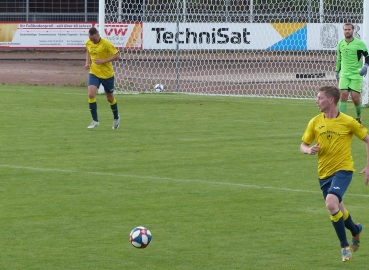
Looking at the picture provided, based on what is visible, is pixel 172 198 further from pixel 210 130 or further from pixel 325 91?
pixel 210 130

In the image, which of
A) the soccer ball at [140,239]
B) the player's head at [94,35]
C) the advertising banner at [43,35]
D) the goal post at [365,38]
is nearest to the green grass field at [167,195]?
the soccer ball at [140,239]

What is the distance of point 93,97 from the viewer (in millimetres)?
17094

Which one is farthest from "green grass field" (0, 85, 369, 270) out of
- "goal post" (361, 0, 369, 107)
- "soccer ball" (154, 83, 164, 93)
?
"soccer ball" (154, 83, 164, 93)

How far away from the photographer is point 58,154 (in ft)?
45.7

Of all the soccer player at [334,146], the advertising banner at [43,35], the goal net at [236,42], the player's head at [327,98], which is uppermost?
the player's head at [327,98]

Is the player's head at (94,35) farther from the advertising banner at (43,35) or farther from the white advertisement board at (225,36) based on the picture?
the advertising banner at (43,35)

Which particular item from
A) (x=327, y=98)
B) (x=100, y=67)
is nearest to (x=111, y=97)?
(x=100, y=67)

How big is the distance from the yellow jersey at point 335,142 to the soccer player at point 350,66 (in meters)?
10.3

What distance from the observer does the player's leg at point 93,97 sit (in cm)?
1708

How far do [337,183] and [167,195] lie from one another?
320 cm

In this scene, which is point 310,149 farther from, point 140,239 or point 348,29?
point 348,29

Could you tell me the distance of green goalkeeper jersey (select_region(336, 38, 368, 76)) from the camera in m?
18.4

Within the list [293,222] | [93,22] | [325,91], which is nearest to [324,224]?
[293,222]

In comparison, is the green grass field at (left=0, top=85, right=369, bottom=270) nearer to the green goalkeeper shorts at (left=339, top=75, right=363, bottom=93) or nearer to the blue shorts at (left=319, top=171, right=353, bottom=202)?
the blue shorts at (left=319, top=171, right=353, bottom=202)
